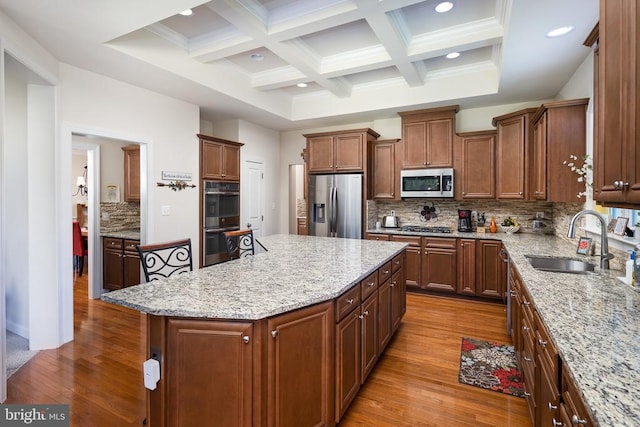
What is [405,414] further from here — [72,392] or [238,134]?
[238,134]

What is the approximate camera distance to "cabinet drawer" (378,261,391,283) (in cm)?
252

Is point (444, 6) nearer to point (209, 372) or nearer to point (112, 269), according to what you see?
point (209, 372)

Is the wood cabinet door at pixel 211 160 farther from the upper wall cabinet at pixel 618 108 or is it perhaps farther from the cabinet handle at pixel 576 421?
the cabinet handle at pixel 576 421

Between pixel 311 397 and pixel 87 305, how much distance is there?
3937 millimetres

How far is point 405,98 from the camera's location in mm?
4629

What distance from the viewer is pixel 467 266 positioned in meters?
4.33

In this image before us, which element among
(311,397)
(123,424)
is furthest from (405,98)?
(123,424)

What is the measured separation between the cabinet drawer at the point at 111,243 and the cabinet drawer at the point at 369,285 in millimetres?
3839

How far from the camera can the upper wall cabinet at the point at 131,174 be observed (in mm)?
4824

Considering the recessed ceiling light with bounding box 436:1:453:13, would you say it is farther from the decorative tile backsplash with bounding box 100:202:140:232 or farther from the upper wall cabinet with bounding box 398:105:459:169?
the decorative tile backsplash with bounding box 100:202:140:232

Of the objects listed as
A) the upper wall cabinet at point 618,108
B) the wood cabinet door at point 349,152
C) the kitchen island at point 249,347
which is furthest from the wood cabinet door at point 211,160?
the upper wall cabinet at point 618,108

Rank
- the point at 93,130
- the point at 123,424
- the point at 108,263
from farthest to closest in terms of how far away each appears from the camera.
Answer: the point at 108,263, the point at 93,130, the point at 123,424

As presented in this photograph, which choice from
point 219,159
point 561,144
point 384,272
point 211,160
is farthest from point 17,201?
point 561,144

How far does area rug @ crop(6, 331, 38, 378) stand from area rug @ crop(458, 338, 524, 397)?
357 centimetres
